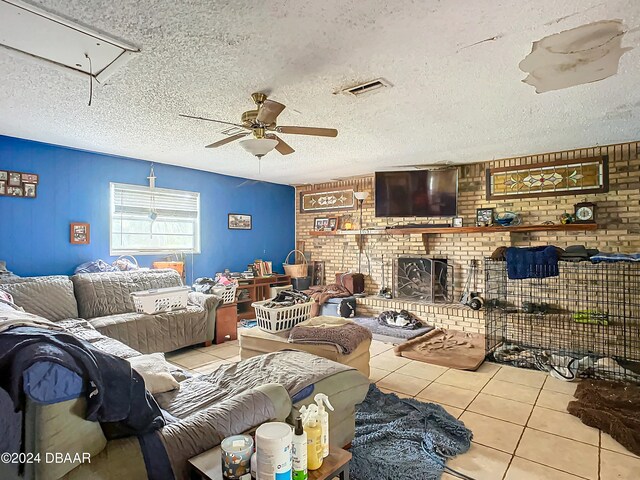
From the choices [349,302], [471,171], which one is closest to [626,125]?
[471,171]

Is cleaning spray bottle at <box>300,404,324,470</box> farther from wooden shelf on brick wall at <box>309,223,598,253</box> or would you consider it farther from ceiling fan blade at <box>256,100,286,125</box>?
wooden shelf on brick wall at <box>309,223,598,253</box>

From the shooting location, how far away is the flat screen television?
5.11m

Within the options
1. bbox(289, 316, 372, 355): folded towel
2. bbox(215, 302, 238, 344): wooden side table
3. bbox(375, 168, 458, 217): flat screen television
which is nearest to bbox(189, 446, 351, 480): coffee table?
bbox(289, 316, 372, 355): folded towel

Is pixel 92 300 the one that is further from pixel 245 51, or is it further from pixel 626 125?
pixel 626 125

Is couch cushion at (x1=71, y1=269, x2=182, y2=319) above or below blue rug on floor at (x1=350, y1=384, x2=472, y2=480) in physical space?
above

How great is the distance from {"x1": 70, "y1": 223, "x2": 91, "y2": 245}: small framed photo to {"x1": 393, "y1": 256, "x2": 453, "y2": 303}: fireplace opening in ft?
14.2

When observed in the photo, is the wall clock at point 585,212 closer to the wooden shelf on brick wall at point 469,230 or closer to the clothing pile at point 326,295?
the wooden shelf on brick wall at point 469,230

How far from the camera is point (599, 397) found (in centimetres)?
280

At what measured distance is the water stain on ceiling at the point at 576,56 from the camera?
1868mm

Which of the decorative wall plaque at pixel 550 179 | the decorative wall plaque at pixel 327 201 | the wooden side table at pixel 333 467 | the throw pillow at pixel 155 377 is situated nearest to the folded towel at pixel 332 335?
the throw pillow at pixel 155 377

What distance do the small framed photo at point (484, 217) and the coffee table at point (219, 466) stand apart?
4.21 metres

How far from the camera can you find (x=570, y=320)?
4215mm

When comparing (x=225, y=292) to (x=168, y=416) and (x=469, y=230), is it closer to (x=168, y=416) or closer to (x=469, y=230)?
(x=168, y=416)

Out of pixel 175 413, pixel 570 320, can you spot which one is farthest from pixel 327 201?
→ pixel 175 413
